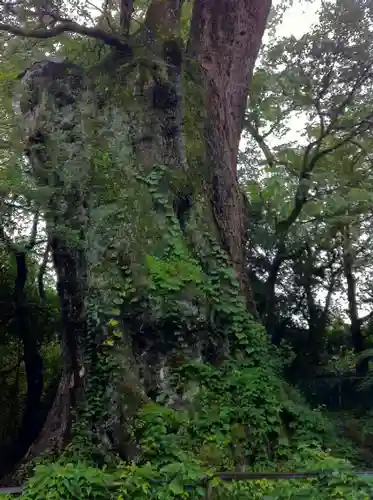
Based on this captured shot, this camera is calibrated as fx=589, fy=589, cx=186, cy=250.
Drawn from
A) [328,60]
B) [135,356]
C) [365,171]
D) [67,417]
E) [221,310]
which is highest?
[328,60]

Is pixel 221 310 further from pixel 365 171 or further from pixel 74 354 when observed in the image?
pixel 365 171

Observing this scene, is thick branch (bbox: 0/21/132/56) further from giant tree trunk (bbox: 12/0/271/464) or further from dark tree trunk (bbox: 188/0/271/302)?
dark tree trunk (bbox: 188/0/271/302)

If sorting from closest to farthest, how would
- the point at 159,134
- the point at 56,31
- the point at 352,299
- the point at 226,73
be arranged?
the point at 56,31
the point at 159,134
the point at 226,73
the point at 352,299

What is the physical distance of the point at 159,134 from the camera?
7.64 m

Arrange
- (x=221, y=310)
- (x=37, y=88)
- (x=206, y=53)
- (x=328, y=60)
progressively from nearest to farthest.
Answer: (x=221, y=310), (x=37, y=88), (x=206, y=53), (x=328, y=60)

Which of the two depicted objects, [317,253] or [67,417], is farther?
[317,253]

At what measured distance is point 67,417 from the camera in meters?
7.07

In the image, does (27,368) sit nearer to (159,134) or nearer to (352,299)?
(159,134)

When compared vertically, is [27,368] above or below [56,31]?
below

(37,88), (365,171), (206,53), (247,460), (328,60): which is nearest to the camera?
(247,460)

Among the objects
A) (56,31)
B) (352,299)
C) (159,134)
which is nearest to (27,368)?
(159,134)

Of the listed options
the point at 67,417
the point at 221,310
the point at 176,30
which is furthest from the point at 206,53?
the point at 67,417

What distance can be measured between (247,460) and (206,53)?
5948mm

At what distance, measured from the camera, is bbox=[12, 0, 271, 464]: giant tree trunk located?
723cm
